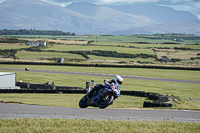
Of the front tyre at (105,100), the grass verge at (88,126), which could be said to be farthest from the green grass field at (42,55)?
the grass verge at (88,126)

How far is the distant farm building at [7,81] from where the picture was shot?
40.9 meters

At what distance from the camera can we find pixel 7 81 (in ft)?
137

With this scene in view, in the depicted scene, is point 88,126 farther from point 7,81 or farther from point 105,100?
point 7,81

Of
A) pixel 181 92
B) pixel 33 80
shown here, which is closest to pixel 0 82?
pixel 33 80

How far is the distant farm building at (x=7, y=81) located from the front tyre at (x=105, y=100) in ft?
93.2

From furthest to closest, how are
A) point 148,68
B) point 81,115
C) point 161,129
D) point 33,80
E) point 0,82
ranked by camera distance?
point 148,68
point 33,80
point 0,82
point 81,115
point 161,129

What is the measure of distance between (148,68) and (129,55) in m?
38.3

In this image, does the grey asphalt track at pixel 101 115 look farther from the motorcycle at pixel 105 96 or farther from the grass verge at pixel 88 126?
the grass verge at pixel 88 126

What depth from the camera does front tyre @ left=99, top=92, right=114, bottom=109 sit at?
570 inches

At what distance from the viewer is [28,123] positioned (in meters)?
13.0

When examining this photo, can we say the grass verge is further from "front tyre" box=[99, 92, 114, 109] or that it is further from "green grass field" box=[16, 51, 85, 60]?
"green grass field" box=[16, 51, 85, 60]

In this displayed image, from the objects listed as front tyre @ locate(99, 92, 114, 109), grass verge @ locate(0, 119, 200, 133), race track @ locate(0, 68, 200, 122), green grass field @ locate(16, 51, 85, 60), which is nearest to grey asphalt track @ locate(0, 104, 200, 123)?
race track @ locate(0, 68, 200, 122)

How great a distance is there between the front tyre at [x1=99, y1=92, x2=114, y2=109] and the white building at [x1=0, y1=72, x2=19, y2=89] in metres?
28.4

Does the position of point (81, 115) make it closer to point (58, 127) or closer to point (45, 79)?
point (58, 127)
